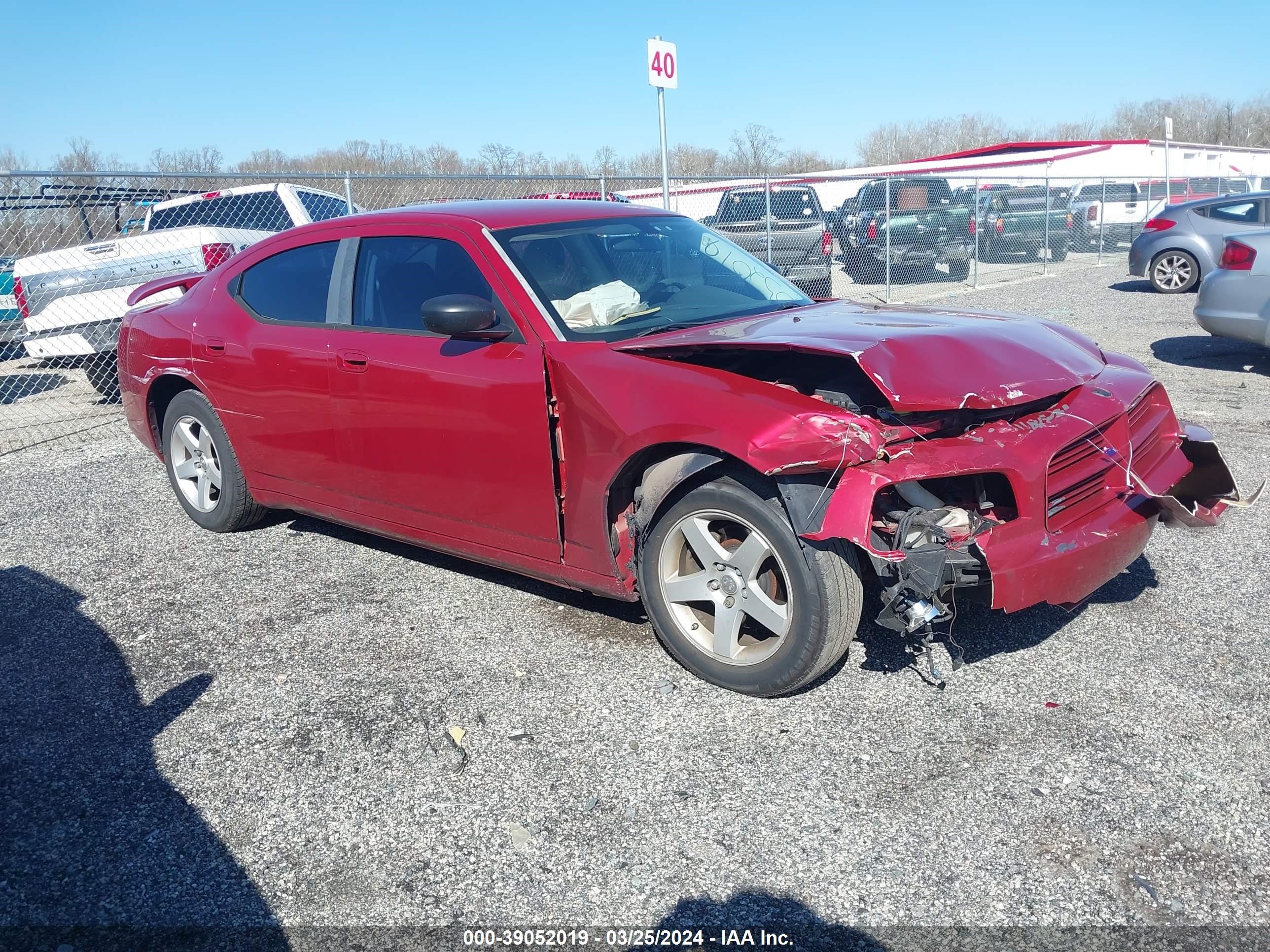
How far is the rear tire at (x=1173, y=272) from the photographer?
47.9 feet

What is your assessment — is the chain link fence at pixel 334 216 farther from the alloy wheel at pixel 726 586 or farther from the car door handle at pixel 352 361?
the alloy wheel at pixel 726 586

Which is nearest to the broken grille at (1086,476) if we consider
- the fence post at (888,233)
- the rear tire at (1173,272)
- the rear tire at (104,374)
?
the rear tire at (104,374)

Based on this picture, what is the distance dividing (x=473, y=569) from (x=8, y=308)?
9.59m

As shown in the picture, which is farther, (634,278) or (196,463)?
(196,463)

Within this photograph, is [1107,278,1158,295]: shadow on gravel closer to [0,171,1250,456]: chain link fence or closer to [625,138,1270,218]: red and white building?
[0,171,1250,456]: chain link fence

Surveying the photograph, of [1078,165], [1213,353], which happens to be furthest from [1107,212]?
[1213,353]

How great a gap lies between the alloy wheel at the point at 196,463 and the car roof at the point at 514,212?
1574 mm

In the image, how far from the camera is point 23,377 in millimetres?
11812

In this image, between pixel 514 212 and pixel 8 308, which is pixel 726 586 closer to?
pixel 514 212

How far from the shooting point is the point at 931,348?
3277 mm

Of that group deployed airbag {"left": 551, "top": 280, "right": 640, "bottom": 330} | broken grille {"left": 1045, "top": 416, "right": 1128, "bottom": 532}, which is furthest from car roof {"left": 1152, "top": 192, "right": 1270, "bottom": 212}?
deployed airbag {"left": 551, "top": 280, "right": 640, "bottom": 330}

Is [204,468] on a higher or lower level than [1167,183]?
lower

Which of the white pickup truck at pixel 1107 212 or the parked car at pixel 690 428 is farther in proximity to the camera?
the white pickup truck at pixel 1107 212

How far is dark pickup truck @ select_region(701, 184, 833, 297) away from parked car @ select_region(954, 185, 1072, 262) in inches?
223
